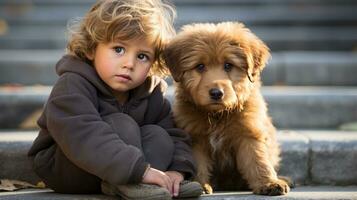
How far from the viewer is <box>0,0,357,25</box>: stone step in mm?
8914

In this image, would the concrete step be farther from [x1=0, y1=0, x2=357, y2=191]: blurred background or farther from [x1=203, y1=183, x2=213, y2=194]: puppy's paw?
[x1=203, y1=183, x2=213, y2=194]: puppy's paw

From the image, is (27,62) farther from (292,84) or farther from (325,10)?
(325,10)

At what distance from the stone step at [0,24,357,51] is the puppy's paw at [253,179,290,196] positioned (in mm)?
4164

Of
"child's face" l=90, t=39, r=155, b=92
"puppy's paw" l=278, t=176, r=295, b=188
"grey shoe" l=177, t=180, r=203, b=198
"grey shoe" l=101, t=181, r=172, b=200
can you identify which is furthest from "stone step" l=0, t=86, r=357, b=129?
"grey shoe" l=101, t=181, r=172, b=200

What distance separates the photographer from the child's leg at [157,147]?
4.15 metres

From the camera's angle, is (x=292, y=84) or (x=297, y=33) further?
(x=297, y=33)

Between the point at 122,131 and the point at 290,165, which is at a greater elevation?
the point at 122,131

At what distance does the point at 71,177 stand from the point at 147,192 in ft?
1.88

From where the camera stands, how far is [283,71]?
22.5 ft

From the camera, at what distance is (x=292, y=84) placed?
6914mm

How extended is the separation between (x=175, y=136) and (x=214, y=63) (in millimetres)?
524

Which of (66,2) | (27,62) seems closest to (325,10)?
(66,2)

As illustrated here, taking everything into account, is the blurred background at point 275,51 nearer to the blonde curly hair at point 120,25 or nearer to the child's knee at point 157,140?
the blonde curly hair at point 120,25

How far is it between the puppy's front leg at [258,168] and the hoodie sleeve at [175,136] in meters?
0.35
